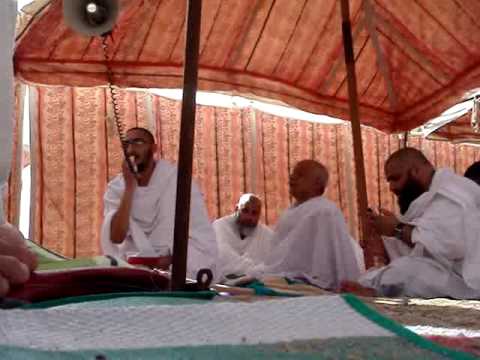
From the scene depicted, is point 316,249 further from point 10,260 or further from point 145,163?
point 10,260

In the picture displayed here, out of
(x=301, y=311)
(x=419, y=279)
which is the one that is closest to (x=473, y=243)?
(x=419, y=279)

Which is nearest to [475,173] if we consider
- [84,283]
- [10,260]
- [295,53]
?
[295,53]

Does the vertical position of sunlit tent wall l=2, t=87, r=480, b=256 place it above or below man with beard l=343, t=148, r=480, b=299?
above

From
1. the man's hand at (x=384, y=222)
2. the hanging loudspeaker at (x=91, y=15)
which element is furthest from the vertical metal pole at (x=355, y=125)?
the hanging loudspeaker at (x=91, y=15)

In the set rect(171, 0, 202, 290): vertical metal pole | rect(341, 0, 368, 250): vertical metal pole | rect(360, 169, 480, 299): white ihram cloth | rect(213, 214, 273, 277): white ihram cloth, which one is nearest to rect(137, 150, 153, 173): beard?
A: rect(213, 214, 273, 277): white ihram cloth

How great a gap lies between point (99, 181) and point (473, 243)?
2.52 metres

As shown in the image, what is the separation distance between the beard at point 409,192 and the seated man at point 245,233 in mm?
1168

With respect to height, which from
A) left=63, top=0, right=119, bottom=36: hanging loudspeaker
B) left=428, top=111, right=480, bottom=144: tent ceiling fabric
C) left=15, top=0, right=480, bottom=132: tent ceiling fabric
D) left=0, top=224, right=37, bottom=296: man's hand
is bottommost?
left=0, top=224, right=37, bottom=296: man's hand

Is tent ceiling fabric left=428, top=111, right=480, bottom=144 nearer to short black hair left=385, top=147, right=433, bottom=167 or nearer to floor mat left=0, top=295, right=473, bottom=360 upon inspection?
short black hair left=385, top=147, right=433, bottom=167

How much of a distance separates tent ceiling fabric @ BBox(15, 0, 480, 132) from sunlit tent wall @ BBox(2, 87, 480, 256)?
0.29 metres

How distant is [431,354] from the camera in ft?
3.49

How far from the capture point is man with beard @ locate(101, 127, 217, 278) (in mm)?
4566

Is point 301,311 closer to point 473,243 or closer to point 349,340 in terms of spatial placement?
point 349,340

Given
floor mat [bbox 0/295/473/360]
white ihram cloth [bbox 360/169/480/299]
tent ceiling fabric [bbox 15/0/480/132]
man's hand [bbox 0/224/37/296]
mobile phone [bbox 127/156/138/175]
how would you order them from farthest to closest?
tent ceiling fabric [bbox 15/0/480/132]
mobile phone [bbox 127/156/138/175]
white ihram cloth [bbox 360/169/480/299]
man's hand [bbox 0/224/37/296]
floor mat [bbox 0/295/473/360]
